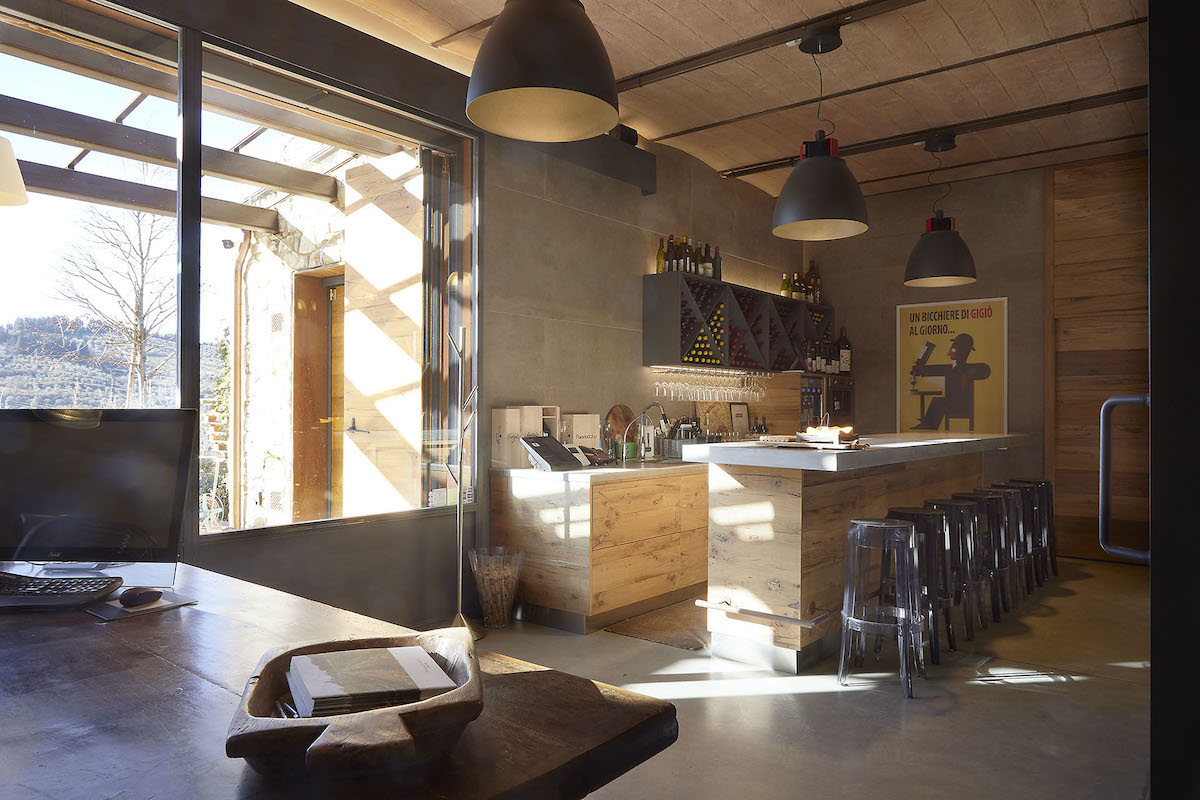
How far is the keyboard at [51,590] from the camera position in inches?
67.1

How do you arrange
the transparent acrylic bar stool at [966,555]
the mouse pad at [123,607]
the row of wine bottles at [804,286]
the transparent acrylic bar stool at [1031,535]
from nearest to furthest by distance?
the mouse pad at [123,607], the transparent acrylic bar stool at [966,555], the transparent acrylic bar stool at [1031,535], the row of wine bottles at [804,286]

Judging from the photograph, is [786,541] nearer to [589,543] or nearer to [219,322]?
[589,543]

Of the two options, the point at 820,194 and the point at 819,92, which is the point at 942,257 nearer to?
the point at 819,92

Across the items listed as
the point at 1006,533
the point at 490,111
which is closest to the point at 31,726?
the point at 490,111

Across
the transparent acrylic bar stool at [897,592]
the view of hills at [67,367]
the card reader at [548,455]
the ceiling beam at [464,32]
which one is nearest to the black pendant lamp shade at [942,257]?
the transparent acrylic bar stool at [897,592]

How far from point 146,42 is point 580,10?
7.06ft

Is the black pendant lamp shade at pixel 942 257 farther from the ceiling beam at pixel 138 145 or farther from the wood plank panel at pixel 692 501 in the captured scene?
the ceiling beam at pixel 138 145

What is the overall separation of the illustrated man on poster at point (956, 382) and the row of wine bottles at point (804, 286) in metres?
1.28

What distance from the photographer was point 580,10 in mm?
2250

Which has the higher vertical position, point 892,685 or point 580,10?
point 580,10

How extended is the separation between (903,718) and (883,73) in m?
3.80

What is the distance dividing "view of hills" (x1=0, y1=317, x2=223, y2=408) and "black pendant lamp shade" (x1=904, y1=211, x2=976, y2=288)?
15.2ft

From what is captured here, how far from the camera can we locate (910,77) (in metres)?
5.04

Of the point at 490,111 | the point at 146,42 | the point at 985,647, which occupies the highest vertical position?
the point at 146,42
